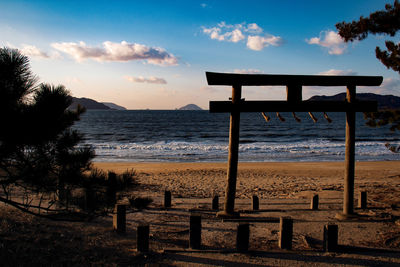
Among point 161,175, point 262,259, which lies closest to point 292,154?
point 161,175

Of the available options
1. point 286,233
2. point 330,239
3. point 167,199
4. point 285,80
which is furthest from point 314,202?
point 167,199

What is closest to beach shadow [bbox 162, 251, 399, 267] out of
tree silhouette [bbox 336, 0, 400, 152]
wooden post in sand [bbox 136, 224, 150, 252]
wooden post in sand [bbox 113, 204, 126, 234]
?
wooden post in sand [bbox 136, 224, 150, 252]

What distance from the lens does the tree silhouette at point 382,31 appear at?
7.16 m

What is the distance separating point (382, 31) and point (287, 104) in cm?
383

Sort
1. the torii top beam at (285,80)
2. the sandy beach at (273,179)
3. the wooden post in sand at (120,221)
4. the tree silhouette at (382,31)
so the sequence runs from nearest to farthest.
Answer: the wooden post in sand at (120,221) < the torii top beam at (285,80) < the tree silhouette at (382,31) < the sandy beach at (273,179)

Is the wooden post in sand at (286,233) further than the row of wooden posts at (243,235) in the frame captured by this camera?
Yes

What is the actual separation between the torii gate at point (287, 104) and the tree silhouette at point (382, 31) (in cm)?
167

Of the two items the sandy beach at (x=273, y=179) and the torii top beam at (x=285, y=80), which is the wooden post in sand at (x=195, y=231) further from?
the sandy beach at (x=273, y=179)

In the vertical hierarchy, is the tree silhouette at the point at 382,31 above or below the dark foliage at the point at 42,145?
above

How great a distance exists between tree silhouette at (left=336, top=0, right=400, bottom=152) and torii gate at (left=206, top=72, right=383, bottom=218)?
1673 millimetres

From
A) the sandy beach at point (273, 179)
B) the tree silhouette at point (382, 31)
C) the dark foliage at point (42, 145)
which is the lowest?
the sandy beach at point (273, 179)

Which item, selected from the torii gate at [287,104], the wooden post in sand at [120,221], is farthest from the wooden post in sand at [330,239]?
the wooden post in sand at [120,221]

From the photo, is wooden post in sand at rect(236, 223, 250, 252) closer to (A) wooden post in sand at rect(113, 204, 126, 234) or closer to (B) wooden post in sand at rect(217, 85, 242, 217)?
(B) wooden post in sand at rect(217, 85, 242, 217)

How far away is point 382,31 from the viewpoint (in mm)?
7430
